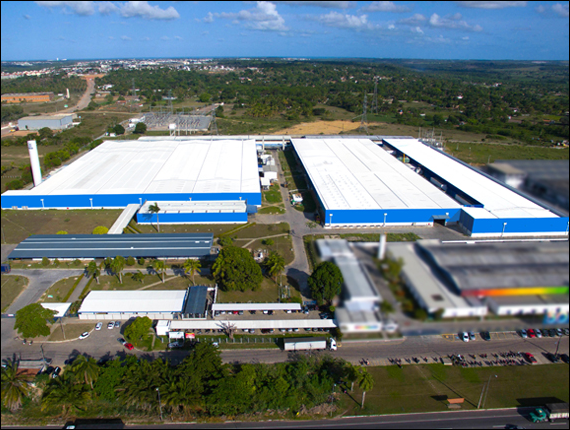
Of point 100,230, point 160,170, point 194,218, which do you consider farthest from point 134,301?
point 160,170

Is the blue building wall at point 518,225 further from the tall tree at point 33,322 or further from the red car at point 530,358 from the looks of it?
the tall tree at point 33,322

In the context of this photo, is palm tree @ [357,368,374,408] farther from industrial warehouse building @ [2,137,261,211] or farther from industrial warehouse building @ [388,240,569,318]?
industrial warehouse building @ [2,137,261,211]

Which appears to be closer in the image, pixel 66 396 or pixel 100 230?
pixel 66 396

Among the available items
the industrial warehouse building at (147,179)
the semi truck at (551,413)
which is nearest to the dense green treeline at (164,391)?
the semi truck at (551,413)

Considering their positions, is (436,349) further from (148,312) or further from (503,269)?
(503,269)

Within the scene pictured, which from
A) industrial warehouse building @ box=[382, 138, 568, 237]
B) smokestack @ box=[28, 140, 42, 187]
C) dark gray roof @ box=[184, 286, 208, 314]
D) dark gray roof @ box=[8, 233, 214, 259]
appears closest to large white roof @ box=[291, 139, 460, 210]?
industrial warehouse building @ box=[382, 138, 568, 237]

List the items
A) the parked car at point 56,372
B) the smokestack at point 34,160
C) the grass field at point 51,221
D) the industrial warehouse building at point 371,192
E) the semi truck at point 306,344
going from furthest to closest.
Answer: the smokestack at point 34,160 < the industrial warehouse building at point 371,192 < the grass field at point 51,221 < the semi truck at point 306,344 < the parked car at point 56,372

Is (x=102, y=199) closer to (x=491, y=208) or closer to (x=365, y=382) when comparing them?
(x=365, y=382)
